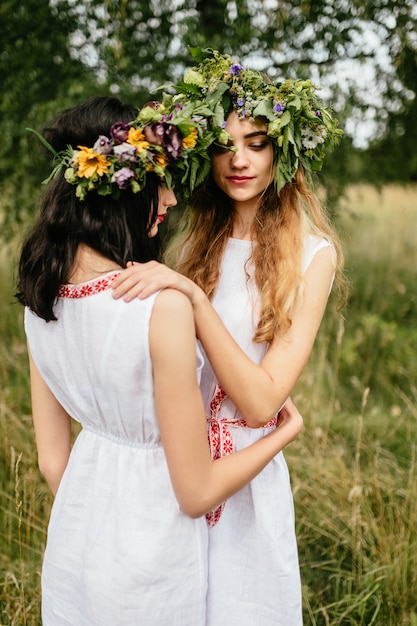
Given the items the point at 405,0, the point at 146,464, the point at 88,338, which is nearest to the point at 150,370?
the point at 88,338

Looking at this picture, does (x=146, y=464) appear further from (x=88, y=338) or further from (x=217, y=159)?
(x=217, y=159)

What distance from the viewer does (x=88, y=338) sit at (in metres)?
1.47

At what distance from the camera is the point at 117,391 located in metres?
1.47

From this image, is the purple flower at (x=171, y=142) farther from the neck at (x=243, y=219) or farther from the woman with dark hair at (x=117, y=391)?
the neck at (x=243, y=219)

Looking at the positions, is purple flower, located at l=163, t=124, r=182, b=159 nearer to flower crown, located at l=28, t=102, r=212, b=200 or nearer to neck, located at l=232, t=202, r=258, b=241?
flower crown, located at l=28, t=102, r=212, b=200

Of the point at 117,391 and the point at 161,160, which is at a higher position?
the point at 161,160

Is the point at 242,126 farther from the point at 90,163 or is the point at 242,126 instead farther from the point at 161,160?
the point at 90,163

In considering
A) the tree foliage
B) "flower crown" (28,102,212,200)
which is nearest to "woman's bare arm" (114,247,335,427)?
"flower crown" (28,102,212,200)

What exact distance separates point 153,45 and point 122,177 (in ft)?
10.7

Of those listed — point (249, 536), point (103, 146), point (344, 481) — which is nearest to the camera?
point (103, 146)

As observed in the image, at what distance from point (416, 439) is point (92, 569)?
2906mm

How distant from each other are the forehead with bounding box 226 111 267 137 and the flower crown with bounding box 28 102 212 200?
0.72 ft

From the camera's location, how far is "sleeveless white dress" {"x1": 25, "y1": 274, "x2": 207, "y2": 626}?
4.80 feet

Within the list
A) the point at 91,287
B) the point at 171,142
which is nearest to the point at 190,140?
the point at 171,142
